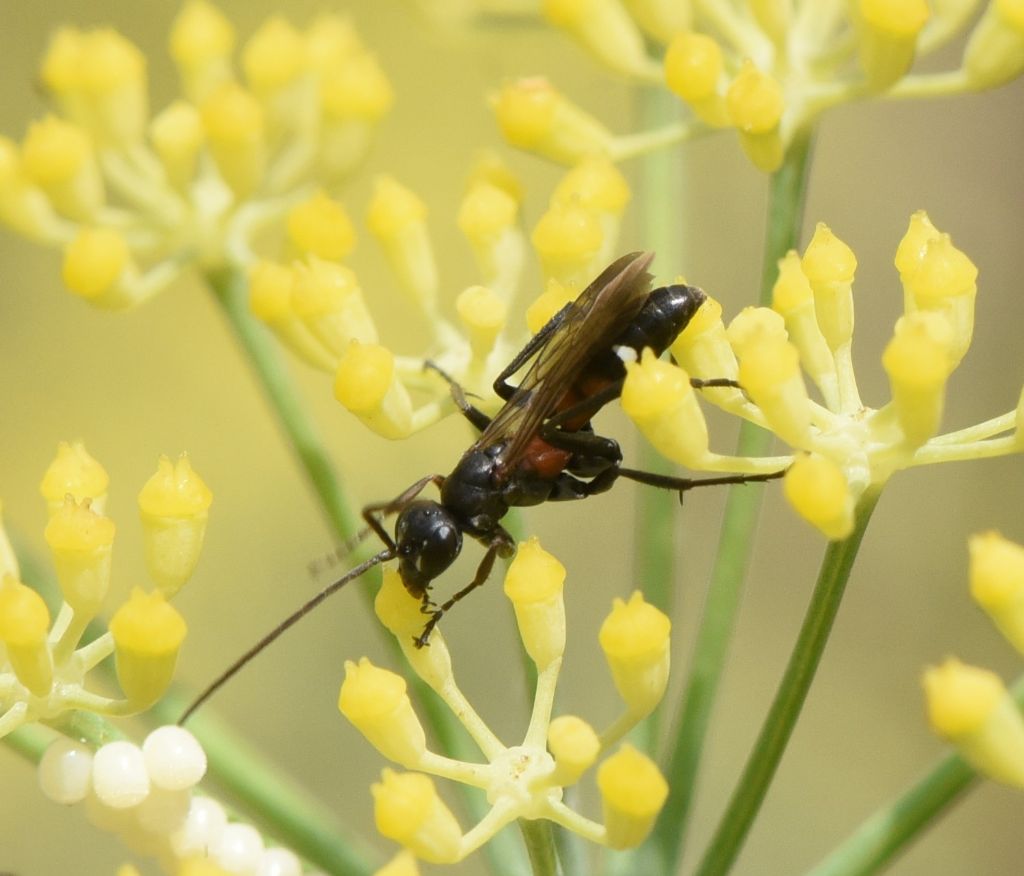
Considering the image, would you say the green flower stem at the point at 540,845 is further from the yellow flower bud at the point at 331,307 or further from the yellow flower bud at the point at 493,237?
the yellow flower bud at the point at 493,237

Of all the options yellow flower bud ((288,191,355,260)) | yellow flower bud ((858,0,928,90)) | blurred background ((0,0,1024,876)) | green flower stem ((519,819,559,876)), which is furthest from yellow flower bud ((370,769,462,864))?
blurred background ((0,0,1024,876))

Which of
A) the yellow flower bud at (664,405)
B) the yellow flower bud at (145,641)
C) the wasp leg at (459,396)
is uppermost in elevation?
the yellow flower bud at (664,405)

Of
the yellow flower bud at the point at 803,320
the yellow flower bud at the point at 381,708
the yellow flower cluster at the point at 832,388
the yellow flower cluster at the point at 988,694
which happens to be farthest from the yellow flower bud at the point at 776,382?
the yellow flower bud at the point at 381,708

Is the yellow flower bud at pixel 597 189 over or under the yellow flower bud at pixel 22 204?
over

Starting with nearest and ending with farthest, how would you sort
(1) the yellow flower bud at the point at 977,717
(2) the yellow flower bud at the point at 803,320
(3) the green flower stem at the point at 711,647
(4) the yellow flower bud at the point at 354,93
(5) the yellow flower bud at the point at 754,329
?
(1) the yellow flower bud at the point at 977,717 → (5) the yellow flower bud at the point at 754,329 → (2) the yellow flower bud at the point at 803,320 → (3) the green flower stem at the point at 711,647 → (4) the yellow flower bud at the point at 354,93

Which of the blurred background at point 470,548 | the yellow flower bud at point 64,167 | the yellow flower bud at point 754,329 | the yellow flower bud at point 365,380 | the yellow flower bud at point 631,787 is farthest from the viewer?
the blurred background at point 470,548

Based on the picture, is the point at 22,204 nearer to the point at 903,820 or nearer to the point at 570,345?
the point at 570,345
